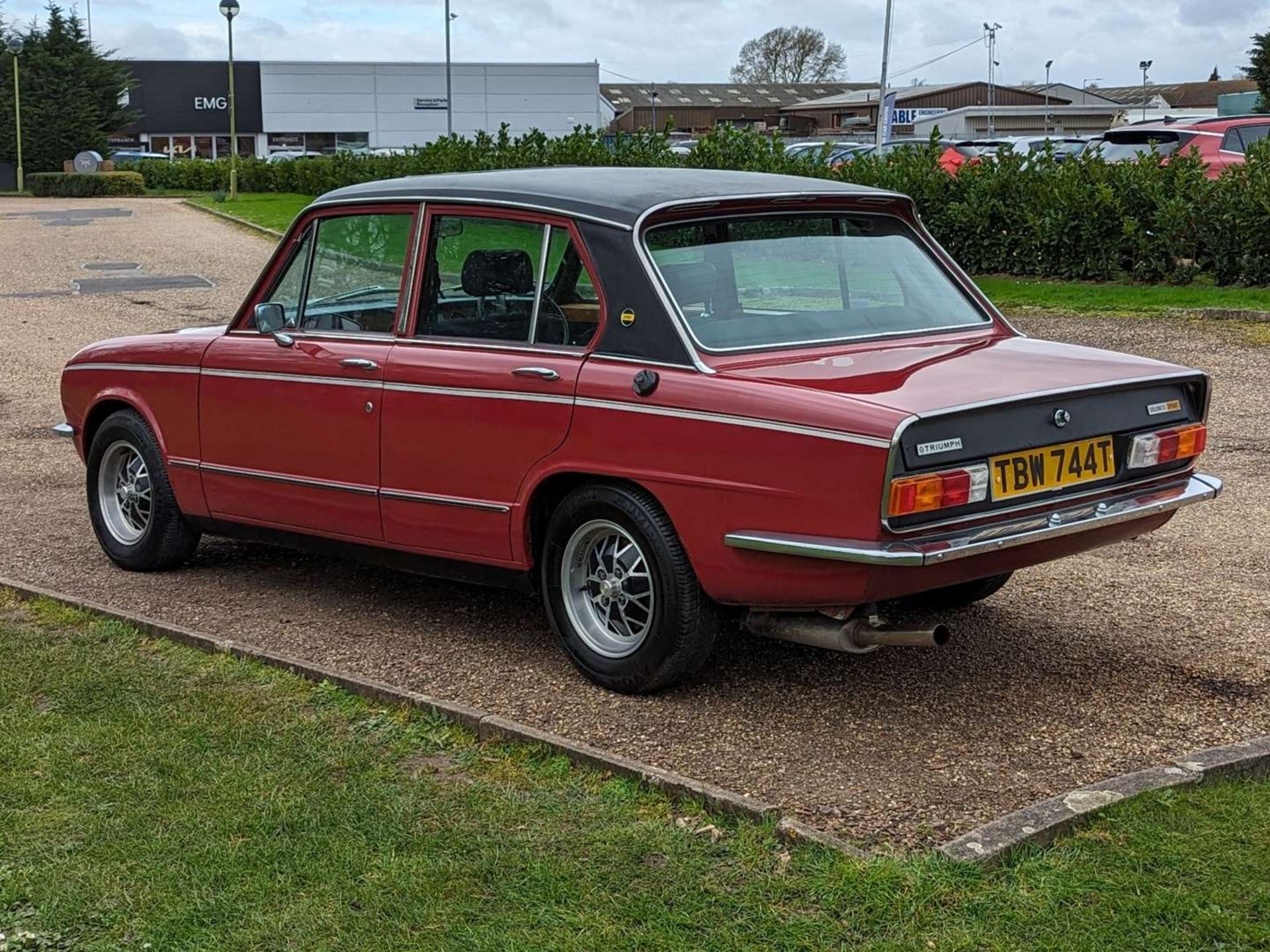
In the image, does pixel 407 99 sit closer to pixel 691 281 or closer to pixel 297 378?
pixel 297 378

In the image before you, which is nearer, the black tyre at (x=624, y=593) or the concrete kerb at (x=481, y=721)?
the concrete kerb at (x=481, y=721)

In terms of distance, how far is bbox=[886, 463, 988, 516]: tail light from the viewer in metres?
4.37

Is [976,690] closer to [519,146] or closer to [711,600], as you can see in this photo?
[711,600]

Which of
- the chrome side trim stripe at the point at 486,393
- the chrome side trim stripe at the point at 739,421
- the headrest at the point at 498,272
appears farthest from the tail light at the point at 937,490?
the headrest at the point at 498,272

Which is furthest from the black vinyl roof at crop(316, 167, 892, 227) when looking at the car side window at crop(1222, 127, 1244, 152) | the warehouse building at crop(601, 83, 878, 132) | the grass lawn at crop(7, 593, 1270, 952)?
the warehouse building at crop(601, 83, 878, 132)

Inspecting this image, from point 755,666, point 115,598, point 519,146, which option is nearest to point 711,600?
point 755,666

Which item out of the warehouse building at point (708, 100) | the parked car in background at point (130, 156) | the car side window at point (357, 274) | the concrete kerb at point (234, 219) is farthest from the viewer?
the warehouse building at point (708, 100)

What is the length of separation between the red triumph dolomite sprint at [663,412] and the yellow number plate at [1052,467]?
0.4 inches

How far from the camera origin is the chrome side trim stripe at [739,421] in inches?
172

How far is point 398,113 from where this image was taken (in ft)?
247

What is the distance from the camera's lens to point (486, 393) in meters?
5.34

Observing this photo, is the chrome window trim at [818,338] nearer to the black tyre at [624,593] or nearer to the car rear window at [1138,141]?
the black tyre at [624,593]

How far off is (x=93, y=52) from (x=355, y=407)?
59944mm

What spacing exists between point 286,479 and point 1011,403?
2.85 metres
